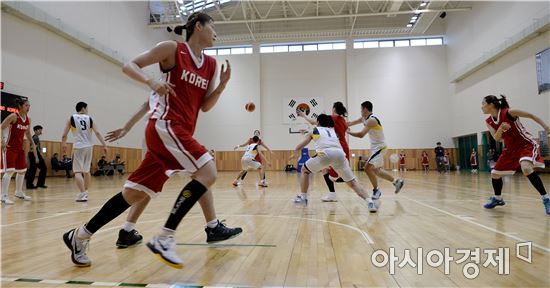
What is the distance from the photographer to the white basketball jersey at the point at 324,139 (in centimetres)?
516

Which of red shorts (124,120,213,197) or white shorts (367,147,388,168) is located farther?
white shorts (367,147,388,168)

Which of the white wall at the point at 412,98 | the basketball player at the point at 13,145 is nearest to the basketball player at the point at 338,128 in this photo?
the basketball player at the point at 13,145

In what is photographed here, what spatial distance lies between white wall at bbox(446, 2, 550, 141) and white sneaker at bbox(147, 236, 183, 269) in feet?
53.7

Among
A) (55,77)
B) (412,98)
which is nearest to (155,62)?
(55,77)

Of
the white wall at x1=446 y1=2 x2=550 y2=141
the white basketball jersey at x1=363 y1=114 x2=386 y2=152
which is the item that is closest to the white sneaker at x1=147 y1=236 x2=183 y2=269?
the white basketball jersey at x1=363 y1=114 x2=386 y2=152

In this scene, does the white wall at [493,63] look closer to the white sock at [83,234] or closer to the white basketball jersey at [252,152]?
the white basketball jersey at [252,152]

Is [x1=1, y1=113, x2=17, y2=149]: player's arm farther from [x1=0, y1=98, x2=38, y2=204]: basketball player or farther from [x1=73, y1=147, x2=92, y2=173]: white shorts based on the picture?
[x1=73, y1=147, x2=92, y2=173]: white shorts

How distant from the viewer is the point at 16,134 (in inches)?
263

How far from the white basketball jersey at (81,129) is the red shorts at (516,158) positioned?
713 cm

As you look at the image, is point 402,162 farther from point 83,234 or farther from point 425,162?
point 83,234

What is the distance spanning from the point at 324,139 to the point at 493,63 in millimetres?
16834

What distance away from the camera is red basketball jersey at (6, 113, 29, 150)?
664 centimetres

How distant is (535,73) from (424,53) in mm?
9388

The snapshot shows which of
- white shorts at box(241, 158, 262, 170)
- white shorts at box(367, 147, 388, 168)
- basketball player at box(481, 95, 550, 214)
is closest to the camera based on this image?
basketball player at box(481, 95, 550, 214)
